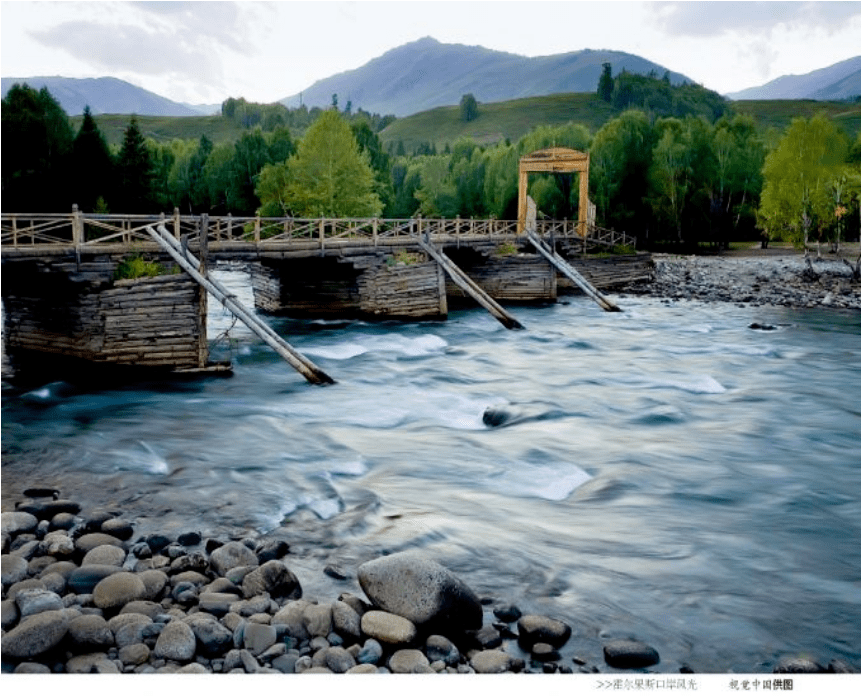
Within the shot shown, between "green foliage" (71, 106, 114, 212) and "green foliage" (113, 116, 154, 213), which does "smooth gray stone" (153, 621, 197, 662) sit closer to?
"green foliage" (71, 106, 114, 212)

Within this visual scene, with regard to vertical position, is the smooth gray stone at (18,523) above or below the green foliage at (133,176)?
below

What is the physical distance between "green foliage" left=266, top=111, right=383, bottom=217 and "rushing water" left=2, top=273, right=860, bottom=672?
87.5ft

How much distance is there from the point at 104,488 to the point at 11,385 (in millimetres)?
8240

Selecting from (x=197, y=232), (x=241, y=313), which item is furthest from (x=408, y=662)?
(x=197, y=232)

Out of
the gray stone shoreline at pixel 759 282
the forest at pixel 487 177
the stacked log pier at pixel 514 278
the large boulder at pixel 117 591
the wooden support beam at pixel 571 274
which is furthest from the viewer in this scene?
the forest at pixel 487 177

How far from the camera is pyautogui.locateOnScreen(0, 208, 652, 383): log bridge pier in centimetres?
1853

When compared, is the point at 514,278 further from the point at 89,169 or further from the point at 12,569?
the point at 89,169

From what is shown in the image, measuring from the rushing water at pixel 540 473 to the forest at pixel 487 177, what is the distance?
85.2 ft

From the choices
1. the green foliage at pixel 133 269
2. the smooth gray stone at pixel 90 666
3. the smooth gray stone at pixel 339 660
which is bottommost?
the smooth gray stone at pixel 339 660

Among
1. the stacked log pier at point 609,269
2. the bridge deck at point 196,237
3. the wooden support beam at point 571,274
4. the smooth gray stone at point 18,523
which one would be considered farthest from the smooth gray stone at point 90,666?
the stacked log pier at point 609,269

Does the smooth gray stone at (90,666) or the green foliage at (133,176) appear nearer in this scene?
the smooth gray stone at (90,666)

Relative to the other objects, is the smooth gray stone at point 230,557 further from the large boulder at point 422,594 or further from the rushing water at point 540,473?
the large boulder at point 422,594

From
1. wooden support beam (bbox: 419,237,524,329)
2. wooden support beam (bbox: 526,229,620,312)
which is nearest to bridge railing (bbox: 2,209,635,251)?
wooden support beam (bbox: 419,237,524,329)

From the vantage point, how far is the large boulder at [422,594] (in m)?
7.47
